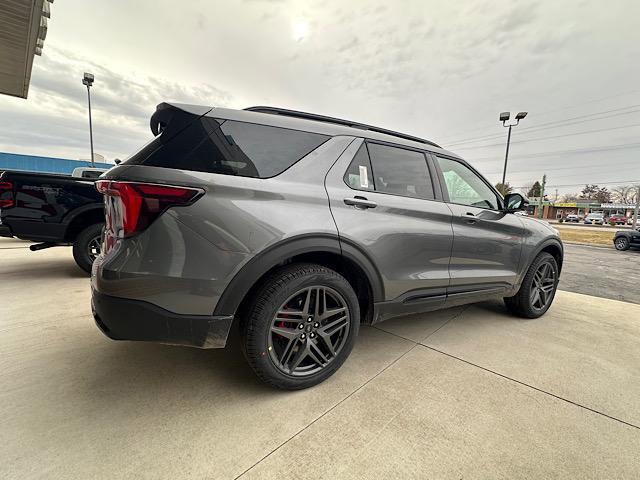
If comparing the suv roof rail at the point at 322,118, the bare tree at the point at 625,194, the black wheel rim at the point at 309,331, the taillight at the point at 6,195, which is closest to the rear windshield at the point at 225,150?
the suv roof rail at the point at 322,118

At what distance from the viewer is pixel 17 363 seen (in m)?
2.12

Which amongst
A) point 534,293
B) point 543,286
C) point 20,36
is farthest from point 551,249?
point 20,36

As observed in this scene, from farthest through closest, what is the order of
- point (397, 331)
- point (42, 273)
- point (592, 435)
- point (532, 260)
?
point (42, 273)
point (532, 260)
point (397, 331)
point (592, 435)

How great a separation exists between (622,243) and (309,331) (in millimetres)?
17477

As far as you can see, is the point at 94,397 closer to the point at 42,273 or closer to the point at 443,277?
the point at 443,277

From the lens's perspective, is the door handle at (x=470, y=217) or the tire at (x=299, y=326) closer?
the tire at (x=299, y=326)

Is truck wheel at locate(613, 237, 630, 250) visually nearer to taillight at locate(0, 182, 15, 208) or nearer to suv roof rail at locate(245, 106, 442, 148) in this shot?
suv roof rail at locate(245, 106, 442, 148)

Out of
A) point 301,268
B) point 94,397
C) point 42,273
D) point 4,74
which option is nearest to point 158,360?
point 94,397

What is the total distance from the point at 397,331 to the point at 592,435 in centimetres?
151

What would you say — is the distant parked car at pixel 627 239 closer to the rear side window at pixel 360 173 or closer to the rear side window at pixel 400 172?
the rear side window at pixel 400 172

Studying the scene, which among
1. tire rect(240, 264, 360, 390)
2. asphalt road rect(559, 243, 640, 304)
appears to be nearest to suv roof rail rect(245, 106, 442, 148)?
tire rect(240, 264, 360, 390)

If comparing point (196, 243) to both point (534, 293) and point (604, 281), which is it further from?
point (604, 281)

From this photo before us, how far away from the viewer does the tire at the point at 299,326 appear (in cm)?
175

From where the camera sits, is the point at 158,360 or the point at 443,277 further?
the point at 443,277
